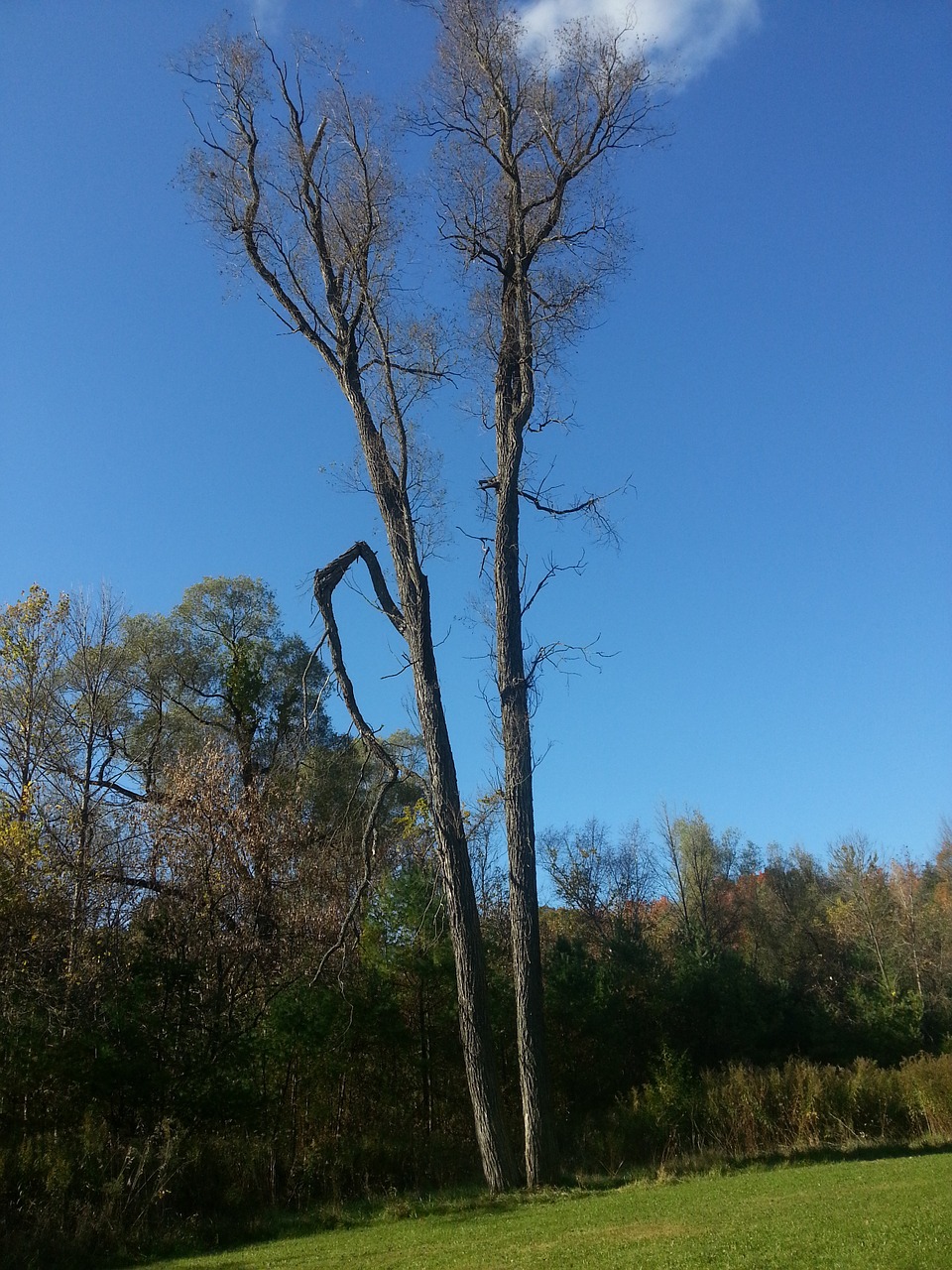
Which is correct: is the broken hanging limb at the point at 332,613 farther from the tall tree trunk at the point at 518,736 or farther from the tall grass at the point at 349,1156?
the tall grass at the point at 349,1156

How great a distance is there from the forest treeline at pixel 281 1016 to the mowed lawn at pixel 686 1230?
6.96 ft

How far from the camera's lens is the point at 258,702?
24.0 meters

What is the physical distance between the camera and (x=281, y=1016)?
494 inches

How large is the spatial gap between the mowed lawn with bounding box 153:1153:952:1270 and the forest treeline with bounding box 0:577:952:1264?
6.96 feet

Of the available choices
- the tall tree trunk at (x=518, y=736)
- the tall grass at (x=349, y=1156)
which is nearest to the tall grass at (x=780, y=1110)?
the tall grass at (x=349, y=1156)

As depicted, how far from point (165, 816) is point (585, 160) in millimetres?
12035

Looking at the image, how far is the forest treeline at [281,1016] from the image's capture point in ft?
35.6

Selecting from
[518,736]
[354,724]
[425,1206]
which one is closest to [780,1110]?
[425,1206]

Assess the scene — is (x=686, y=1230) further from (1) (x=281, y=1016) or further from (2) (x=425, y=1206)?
(1) (x=281, y=1016)

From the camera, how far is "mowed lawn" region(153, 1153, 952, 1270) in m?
5.86

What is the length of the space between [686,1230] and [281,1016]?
717cm

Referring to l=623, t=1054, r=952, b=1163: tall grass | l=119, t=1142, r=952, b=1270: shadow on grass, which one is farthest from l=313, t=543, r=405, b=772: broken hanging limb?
l=623, t=1054, r=952, b=1163: tall grass

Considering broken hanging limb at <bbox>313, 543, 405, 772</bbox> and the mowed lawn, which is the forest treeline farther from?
the mowed lawn

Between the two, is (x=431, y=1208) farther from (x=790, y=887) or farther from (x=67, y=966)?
(x=790, y=887)
